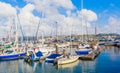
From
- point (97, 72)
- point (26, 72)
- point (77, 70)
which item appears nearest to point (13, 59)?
point (26, 72)

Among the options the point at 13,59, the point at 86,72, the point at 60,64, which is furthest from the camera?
the point at 13,59

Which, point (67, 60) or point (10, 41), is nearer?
point (67, 60)

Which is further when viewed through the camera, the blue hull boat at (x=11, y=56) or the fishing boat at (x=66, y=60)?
the blue hull boat at (x=11, y=56)

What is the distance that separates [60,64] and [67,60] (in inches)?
108

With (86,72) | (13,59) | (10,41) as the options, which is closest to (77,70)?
(86,72)

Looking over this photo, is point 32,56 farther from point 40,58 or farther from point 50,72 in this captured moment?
point 50,72

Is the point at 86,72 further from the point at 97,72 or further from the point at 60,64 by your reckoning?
the point at 60,64

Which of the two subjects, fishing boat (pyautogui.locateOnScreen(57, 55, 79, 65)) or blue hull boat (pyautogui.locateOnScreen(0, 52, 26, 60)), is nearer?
fishing boat (pyautogui.locateOnScreen(57, 55, 79, 65))

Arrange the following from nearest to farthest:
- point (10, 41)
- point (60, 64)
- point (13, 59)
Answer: point (60, 64) < point (13, 59) < point (10, 41)

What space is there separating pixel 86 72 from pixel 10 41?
3149 inches

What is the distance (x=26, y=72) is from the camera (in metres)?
43.3

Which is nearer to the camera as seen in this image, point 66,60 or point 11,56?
point 66,60

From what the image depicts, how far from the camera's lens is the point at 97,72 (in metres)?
41.8

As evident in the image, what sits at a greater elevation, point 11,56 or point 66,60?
point 11,56
